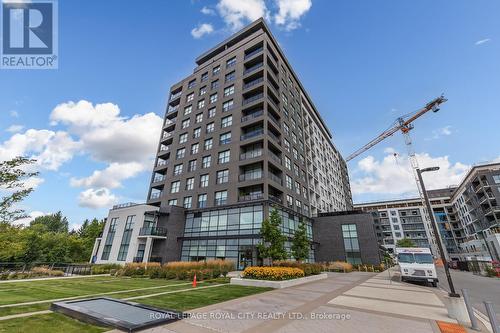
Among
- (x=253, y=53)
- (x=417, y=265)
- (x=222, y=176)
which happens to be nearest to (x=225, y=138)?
(x=222, y=176)

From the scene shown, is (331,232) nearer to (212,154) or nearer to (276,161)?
(276,161)

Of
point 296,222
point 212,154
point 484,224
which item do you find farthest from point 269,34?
point 484,224

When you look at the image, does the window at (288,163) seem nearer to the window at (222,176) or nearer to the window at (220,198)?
the window at (222,176)

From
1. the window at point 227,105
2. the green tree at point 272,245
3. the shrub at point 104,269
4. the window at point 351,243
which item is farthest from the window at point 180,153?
the window at point 351,243

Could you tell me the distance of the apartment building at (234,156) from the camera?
3044cm

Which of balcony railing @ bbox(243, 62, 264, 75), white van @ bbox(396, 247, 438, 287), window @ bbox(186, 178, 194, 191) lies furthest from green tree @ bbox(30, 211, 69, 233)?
white van @ bbox(396, 247, 438, 287)

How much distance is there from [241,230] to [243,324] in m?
21.4

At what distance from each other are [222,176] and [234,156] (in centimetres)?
344

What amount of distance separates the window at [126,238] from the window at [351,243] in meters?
34.2

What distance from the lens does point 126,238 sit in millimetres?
32938

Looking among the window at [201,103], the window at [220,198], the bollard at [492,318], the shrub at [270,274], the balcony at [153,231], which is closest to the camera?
the bollard at [492,318]

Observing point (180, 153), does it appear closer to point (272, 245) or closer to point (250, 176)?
point (250, 176)

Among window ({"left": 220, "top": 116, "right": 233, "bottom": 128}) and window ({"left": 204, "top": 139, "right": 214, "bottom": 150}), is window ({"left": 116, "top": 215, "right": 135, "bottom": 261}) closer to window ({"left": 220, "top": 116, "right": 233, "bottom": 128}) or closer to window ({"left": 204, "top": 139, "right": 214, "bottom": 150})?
window ({"left": 204, "top": 139, "right": 214, "bottom": 150})

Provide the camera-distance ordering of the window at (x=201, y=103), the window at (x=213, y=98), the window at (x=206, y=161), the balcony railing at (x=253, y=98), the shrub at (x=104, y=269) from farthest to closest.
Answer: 1. the window at (x=201, y=103)
2. the window at (x=213, y=98)
3. the balcony railing at (x=253, y=98)
4. the window at (x=206, y=161)
5. the shrub at (x=104, y=269)
